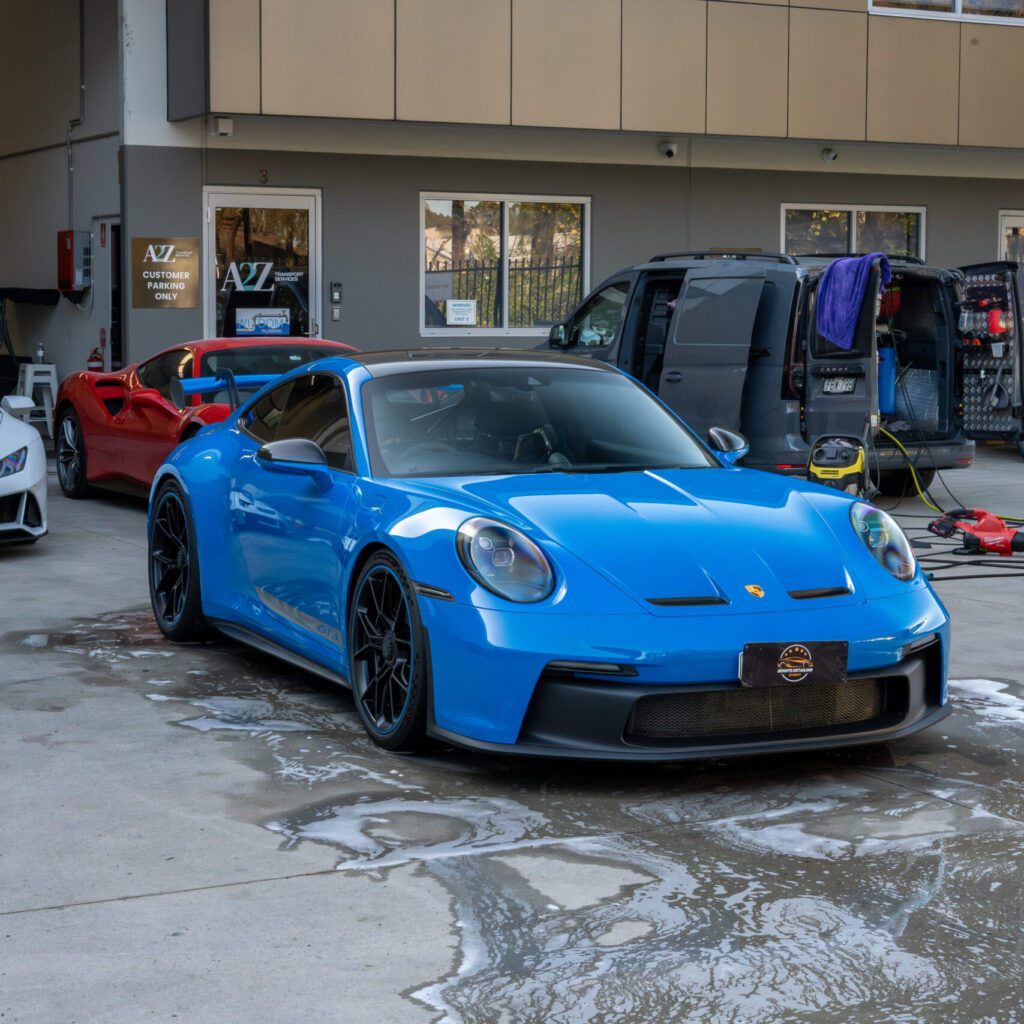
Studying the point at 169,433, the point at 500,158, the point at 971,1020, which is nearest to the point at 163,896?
the point at 971,1020

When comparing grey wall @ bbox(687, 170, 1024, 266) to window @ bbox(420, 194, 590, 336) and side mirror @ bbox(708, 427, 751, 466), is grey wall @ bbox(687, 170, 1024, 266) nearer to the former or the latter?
window @ bbox(420, 194, 590, 336)

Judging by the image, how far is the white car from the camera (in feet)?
31.3

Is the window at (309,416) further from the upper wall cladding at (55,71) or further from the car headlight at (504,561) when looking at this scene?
the upper wall cladding at (55,71)

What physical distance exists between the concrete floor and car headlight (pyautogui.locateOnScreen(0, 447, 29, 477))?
367 cm

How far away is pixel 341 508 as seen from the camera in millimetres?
5543

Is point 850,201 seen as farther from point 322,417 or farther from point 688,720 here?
point 688,720

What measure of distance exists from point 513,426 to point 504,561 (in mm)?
1173

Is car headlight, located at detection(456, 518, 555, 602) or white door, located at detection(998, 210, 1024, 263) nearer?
car headlight, located at detection(456, 518, 555, 602)

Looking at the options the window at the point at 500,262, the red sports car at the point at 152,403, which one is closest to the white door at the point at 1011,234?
the window at the point at 500,262

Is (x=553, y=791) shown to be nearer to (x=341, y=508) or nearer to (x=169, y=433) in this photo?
(x=341, y=508)

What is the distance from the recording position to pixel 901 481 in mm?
13219

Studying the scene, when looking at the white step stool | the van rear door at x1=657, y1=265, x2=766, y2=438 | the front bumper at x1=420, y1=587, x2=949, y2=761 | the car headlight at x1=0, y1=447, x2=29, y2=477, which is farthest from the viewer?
the white step stool

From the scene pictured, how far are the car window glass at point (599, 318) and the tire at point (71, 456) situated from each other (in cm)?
428

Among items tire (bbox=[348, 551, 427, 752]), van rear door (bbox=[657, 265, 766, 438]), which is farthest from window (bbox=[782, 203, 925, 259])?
tire (bbox=[348, 551, 427, 752])
